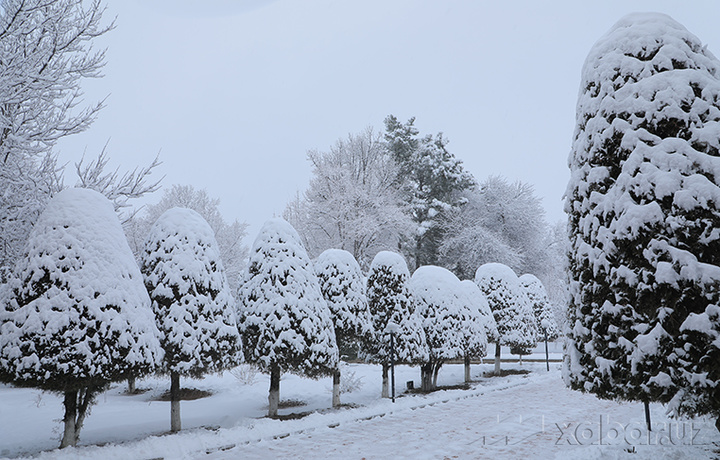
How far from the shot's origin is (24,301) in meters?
10.0

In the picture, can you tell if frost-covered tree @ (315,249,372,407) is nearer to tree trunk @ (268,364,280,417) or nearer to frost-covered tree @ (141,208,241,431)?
tree trunk @ (268,364,280,417)

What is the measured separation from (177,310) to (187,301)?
14.8 inches

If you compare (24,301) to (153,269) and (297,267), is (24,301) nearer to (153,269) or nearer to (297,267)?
(153,269)

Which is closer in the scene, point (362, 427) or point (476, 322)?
point (362, 427)

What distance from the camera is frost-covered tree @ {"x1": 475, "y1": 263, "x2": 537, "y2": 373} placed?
29016 mm

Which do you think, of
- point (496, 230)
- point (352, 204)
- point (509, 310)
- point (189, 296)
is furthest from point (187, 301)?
point (496, 230)

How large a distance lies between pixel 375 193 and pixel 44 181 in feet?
82.5

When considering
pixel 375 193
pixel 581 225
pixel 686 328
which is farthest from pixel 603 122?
pixel 375 193

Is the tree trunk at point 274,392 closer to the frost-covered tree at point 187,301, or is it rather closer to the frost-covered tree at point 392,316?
the frost-covered tree at point 187,301

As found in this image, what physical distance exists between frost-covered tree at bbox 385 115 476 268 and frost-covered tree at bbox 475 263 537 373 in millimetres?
12474

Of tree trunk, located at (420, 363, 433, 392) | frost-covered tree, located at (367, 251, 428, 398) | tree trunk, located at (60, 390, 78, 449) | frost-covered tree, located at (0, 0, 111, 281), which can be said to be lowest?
tree trunk, located at (420, 363, 433, 392)

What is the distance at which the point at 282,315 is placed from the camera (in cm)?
1489

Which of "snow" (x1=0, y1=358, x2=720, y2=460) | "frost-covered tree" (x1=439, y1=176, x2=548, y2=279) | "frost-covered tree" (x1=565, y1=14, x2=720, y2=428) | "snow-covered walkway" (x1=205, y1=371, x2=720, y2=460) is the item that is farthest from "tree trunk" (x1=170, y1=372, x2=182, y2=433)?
"frost-covered tree" (x1=439, y1=176, x2=548, y2=279)

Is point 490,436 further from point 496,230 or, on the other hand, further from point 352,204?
point 496,230
